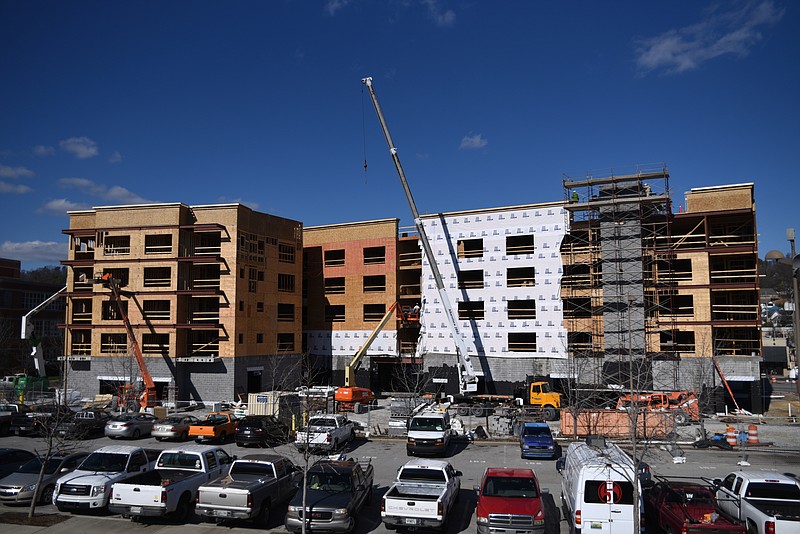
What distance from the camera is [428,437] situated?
25359 millimetres

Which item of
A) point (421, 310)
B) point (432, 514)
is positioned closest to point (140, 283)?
point (421, 310)

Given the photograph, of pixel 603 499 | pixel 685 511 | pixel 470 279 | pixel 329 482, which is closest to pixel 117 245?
pixel 470 279

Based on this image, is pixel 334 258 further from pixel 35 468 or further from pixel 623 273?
pixel 35 468

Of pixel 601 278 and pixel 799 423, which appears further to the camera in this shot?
pixel 601 278

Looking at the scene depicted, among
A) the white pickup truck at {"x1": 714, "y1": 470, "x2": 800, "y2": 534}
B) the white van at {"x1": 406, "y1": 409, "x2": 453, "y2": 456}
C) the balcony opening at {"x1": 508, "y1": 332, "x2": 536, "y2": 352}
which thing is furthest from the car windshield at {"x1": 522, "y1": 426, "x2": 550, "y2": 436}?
the balcony opening at {"x1": 508, "y1": 332, "x2": 536, "y2": 352}

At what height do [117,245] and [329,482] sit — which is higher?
[117,245]

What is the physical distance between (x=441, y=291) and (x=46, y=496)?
3377 cm

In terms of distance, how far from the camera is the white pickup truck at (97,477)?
1641 cm

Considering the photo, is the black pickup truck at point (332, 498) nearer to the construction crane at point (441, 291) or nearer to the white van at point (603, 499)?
the white van at point (603, 499)

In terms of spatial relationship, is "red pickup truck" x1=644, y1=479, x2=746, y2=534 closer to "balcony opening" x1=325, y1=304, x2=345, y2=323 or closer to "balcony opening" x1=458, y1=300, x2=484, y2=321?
"balcony opening" x1=458, y1=300, x2=484, y2=321

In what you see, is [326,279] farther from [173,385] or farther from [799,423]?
[799,423]

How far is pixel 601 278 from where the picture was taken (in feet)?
152

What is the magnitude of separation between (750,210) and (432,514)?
3958 centimetres

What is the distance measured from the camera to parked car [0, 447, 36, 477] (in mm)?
20000
